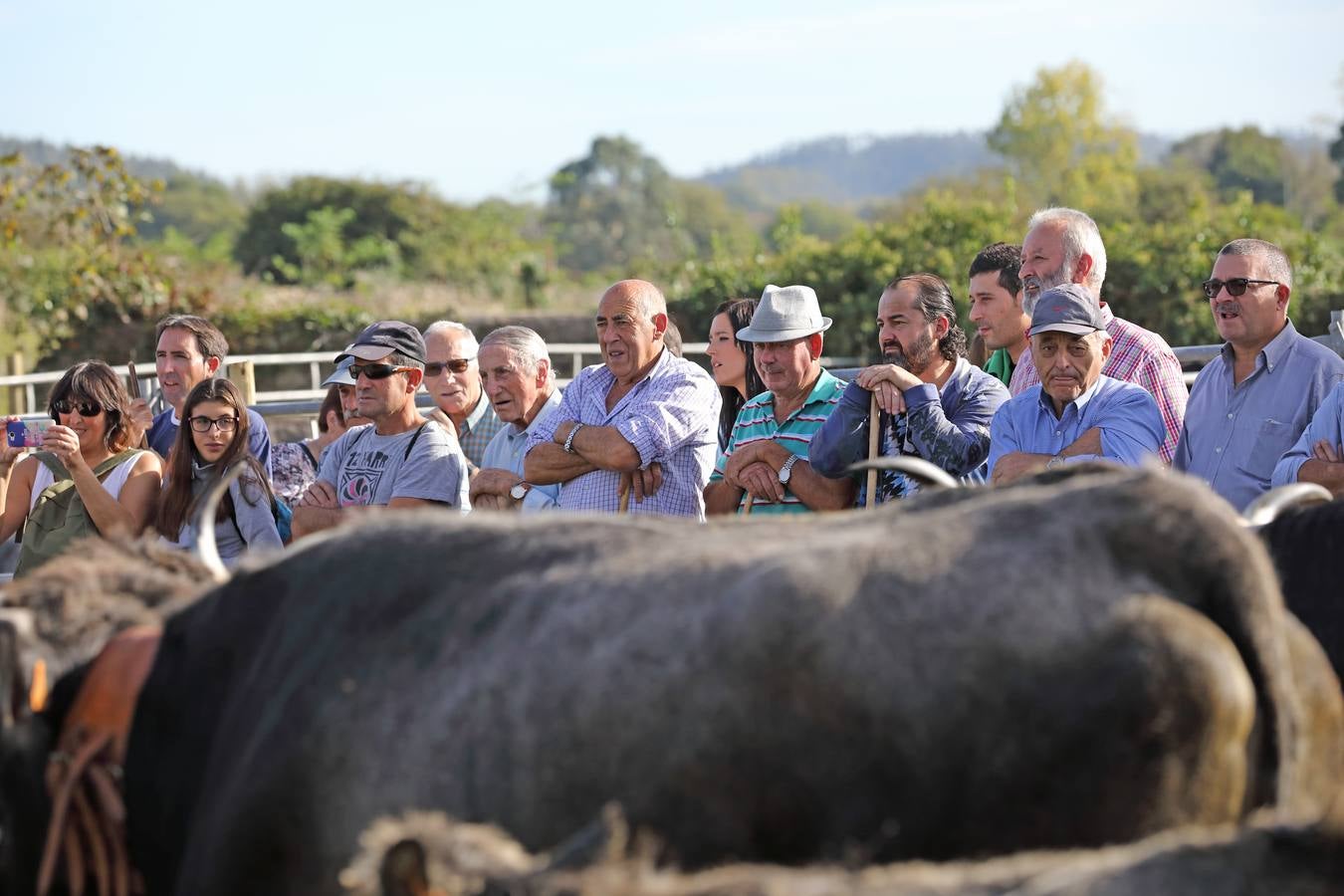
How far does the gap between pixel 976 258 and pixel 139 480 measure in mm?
3961

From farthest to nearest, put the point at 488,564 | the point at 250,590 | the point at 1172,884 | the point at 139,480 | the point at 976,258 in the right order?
the point at 976,258
the point at 139,480
the point at 250,590
the point at 488,564
the point at 1172,884

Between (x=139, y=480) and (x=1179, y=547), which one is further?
(x=139, y=480)

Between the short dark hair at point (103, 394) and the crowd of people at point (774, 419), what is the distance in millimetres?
10

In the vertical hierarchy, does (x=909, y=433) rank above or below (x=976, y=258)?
below

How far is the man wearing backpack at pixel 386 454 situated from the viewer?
605cm

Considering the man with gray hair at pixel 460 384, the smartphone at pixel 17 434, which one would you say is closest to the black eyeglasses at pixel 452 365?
the man with gray hair at pixel 460 384

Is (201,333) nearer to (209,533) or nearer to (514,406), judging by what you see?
(514,406)

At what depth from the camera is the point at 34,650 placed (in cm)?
275

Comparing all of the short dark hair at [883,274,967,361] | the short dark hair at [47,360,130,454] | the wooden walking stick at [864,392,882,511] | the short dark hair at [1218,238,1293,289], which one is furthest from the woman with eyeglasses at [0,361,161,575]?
the short dark hair at [1218,238,1293,289]

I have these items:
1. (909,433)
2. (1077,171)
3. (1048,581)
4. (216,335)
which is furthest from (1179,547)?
(1077,171)

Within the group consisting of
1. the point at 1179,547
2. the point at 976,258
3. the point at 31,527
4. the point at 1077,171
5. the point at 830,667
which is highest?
the point at 1077,171

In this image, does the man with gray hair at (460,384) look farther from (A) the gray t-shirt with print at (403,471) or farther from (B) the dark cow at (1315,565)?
(B) the dark cow at (1315,565)

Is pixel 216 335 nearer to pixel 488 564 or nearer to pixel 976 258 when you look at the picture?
pixel 976 258

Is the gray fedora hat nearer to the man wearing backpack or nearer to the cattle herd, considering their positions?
the man wearing backpack
